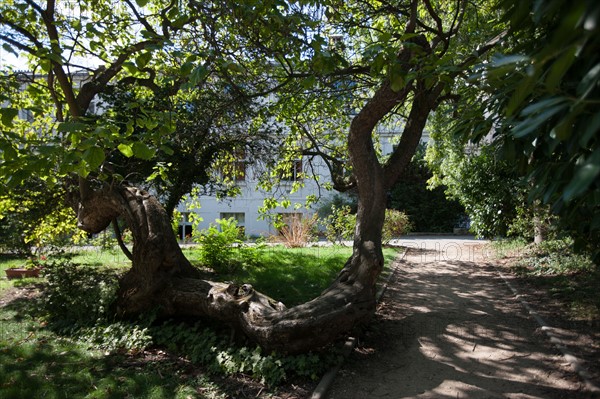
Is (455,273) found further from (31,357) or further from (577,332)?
(31,357)

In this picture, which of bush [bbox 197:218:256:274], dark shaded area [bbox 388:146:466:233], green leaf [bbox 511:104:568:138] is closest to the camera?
green leaf [bbox 511:104:568:138]

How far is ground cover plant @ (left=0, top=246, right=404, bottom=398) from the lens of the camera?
480 cm

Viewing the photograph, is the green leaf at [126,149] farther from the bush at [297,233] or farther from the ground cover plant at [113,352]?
the bush at [297,233]

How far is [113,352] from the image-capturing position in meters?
5.96

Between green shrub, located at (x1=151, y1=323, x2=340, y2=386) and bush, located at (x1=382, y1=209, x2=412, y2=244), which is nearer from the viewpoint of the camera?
green shrub, located at (x1=151, y1=323, x2=340, y2=386)

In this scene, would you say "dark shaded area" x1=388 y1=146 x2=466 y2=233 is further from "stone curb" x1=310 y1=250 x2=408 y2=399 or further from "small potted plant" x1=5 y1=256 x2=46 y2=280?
"stone curb" x1=310 y1=250 x2=408 y2=399

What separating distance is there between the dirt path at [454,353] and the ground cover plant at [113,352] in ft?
2.25

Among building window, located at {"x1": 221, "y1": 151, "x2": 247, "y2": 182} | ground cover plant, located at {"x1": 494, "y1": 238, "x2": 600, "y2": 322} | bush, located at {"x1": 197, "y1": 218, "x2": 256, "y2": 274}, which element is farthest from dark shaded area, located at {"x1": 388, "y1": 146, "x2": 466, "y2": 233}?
bush, located at {"x1": 197, "y1": 218, "x2": 256, "y2": 274}

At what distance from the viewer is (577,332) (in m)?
5.72

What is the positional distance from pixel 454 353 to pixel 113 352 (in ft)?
15.0

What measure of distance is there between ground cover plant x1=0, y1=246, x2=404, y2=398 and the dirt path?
69cm

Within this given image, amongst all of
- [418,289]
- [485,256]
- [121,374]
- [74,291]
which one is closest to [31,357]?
[121,374]

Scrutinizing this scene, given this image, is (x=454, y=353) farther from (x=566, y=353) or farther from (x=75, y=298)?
(x=75, y=298)

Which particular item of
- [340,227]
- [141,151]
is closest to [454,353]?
[141,151]
